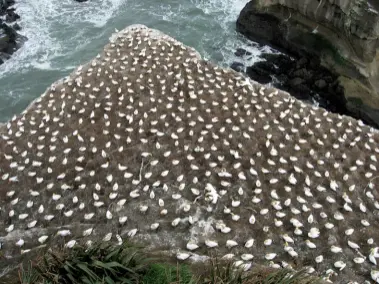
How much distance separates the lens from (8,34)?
2047cm

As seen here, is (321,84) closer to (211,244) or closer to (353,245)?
(353,245)

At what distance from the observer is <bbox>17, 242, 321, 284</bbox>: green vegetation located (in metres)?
5.36

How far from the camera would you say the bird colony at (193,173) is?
766 centimetres

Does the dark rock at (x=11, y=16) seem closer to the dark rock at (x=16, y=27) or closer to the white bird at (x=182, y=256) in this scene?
the dark rock at (x=16, y=27)

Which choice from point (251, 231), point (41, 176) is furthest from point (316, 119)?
point (41, 176)

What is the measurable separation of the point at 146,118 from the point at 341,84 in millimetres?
9704

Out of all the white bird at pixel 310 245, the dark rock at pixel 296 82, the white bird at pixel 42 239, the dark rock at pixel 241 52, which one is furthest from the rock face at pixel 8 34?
the white bird at pixel 310 245

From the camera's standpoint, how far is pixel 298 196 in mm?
8602

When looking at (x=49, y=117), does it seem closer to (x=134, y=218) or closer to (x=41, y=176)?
(x=41, y=176)

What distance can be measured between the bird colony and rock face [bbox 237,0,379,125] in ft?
19.9

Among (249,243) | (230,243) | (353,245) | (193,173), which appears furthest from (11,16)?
(353,245)

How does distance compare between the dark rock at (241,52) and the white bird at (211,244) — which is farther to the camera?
the dark rock at (241,52)

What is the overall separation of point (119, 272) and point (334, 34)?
50.1 feet

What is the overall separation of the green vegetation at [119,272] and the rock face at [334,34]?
39.9 feet
